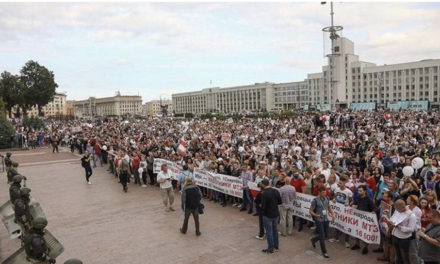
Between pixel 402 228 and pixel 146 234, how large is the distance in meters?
6.19

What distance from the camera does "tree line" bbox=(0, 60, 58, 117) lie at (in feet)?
231

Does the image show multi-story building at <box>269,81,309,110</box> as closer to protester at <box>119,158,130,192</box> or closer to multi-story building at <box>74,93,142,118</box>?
multi-story building at <box>74,93,142,118</box>

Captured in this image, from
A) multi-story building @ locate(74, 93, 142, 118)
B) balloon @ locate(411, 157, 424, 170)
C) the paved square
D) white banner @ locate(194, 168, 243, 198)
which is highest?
multi-story building @ locate(74, 93, 142, 118)

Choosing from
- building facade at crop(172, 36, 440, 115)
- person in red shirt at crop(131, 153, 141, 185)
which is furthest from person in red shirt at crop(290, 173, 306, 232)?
building facade at crop(172, 36, 440, 115)

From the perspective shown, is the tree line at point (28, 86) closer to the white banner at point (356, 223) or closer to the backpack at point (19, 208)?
the backpack at point (19, 208)

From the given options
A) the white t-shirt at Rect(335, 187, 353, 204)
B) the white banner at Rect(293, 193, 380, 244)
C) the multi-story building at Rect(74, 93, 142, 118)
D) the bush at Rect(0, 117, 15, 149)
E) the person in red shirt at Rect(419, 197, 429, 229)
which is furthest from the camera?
the multi-story building at Rect(74, 93, 142, 118)

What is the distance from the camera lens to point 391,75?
13088 centimetres

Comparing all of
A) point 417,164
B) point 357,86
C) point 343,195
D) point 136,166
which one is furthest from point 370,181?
point 357,86

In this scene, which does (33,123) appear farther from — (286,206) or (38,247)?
(38,247)

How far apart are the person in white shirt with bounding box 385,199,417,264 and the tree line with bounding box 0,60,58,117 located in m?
76.4

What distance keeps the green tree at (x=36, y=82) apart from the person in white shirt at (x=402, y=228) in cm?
7660

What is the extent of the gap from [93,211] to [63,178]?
7.61m

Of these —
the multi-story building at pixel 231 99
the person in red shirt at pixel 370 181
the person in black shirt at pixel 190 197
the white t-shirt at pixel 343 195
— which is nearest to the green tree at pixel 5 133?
the person in black shirt at pixel 190 197

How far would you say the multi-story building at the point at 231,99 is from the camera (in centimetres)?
16568
